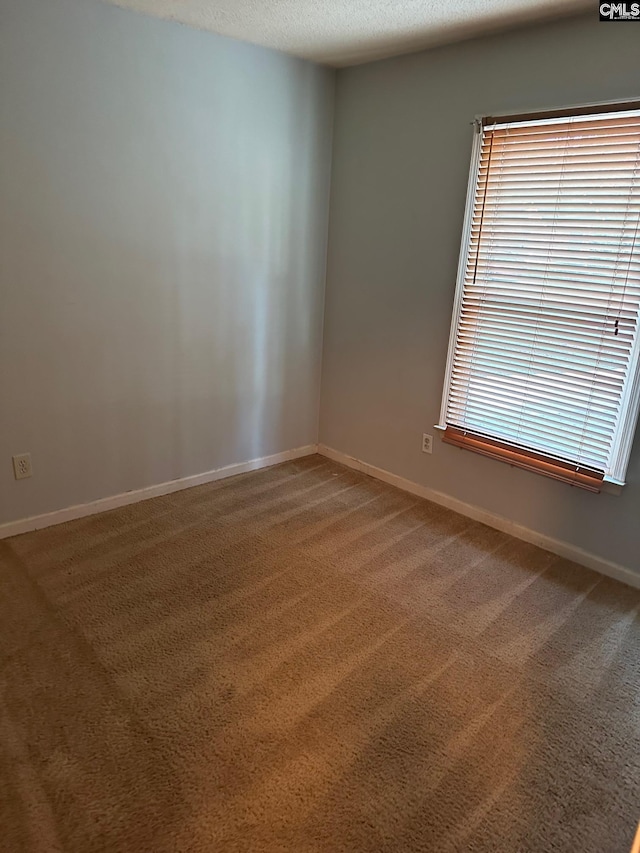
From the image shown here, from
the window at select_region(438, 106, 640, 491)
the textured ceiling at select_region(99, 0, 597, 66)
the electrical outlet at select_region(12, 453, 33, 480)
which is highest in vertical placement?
the textured ceiling at select_region(99, 0, 597, 66)

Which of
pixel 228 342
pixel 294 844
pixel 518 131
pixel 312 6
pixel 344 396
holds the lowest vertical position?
pixel 294 844

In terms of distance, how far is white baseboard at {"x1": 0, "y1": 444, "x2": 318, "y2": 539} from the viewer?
8.98 feet

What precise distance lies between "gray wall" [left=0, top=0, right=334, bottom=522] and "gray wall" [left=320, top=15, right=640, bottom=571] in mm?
277

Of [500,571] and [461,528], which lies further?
[461,528]

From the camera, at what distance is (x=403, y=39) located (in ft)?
8.93

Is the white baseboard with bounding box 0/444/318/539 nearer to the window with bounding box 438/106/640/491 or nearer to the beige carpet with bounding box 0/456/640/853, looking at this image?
the beige carpet with bounding box 0/456/640/853

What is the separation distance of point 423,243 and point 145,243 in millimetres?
1470

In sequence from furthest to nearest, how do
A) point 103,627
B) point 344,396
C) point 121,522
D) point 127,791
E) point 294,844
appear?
point 344,396 < point 121,522 < point 103,627 < point 127,791 < point 294,844

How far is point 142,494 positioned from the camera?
124 inches

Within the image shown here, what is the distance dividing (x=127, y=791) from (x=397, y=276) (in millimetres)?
2709

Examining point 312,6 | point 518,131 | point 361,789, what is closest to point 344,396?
point 518,131

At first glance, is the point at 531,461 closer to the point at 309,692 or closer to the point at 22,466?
the point at 309,692

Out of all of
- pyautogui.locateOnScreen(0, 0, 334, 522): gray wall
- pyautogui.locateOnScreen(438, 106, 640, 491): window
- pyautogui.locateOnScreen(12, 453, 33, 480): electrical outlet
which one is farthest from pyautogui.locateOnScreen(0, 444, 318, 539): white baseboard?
pyautogui.locateOnScreen(438, 106, 640, 491): window

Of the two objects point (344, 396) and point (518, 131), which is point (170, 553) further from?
point (518, 131)
